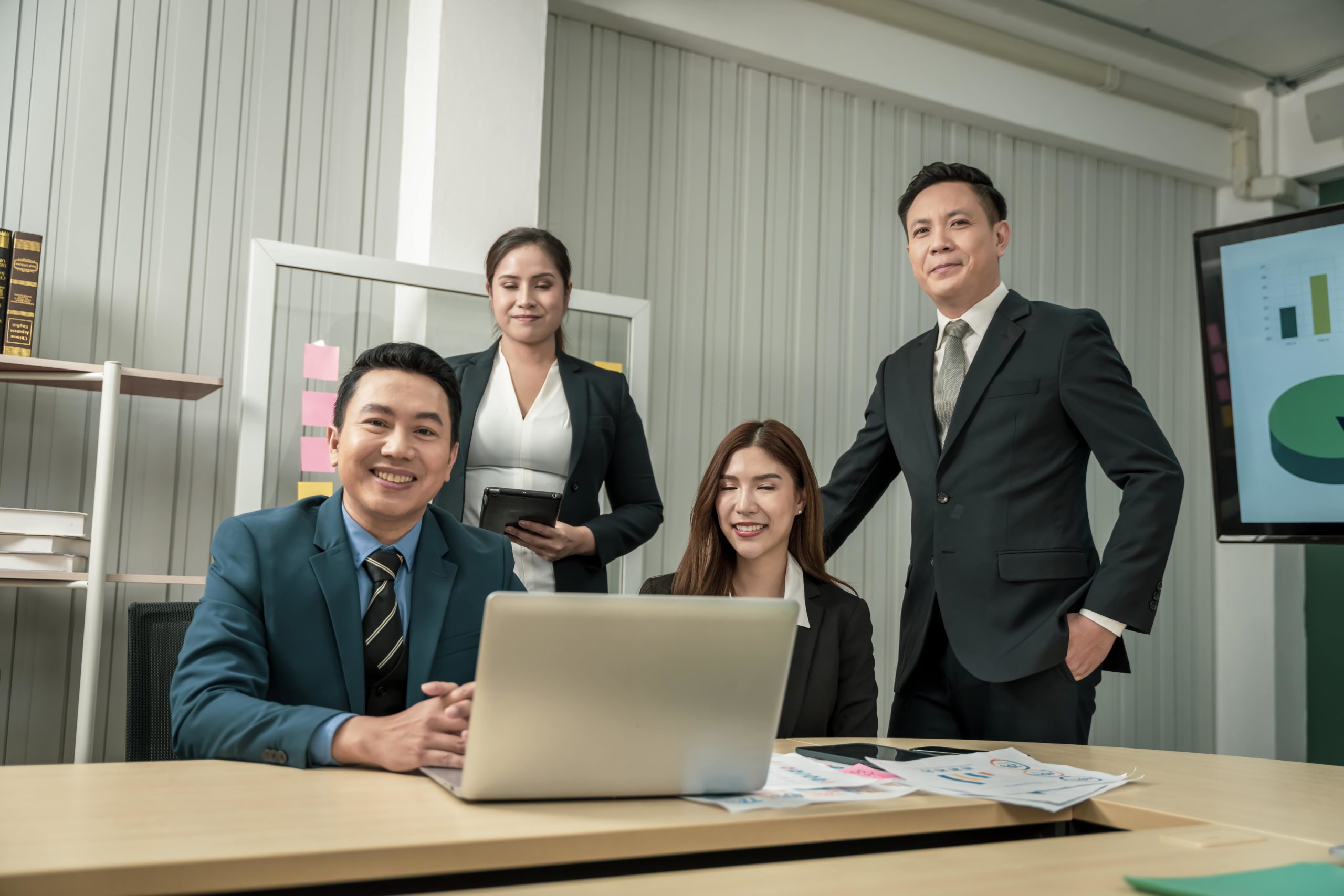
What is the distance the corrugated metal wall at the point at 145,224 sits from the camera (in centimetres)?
292

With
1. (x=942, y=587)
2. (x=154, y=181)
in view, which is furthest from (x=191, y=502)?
(x=942, y=587)

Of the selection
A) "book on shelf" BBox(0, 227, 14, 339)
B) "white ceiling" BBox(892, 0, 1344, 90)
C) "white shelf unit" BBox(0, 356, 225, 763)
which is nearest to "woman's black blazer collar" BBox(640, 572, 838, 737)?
"white shelf unit" BBox(0, 356, 225, 763)

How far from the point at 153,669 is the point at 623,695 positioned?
4.29 feet

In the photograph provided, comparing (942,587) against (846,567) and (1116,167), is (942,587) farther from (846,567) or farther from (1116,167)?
(1116,167)

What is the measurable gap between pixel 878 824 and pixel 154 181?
2.86 metres

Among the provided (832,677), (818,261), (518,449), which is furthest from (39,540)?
(818,261)

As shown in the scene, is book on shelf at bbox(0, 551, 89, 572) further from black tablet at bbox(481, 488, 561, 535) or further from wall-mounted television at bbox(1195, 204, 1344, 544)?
wall-mounted television at bbox(1195, 204, 1344, 544)

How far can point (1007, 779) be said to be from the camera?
139cm

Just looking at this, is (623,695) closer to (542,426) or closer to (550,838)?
(550,838)

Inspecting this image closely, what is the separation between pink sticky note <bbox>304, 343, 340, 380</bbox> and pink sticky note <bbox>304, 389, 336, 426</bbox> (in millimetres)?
48

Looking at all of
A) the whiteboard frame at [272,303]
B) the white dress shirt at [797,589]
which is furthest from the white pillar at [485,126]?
the white dress shirt at [797,589]

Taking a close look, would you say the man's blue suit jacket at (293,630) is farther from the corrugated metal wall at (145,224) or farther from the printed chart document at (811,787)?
the corrugated metal wall at (145,224)

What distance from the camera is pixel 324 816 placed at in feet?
3.26

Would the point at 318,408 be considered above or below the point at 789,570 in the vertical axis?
above
